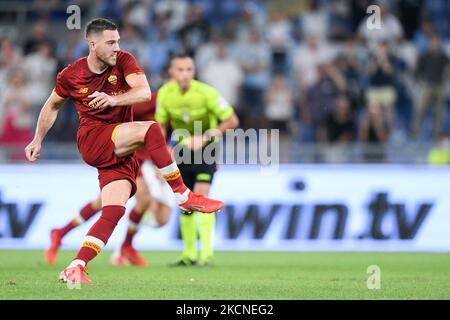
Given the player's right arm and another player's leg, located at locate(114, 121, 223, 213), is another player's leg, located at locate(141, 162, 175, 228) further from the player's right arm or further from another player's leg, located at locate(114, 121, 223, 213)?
another player's leg, located at locate(114, 121, 223, 213)

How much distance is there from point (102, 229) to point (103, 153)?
0.69 m

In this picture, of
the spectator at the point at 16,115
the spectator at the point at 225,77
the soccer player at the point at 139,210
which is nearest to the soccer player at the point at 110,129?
the soccer player at the point at 139,210

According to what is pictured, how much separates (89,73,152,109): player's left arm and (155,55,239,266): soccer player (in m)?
3.19

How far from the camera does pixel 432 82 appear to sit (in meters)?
18.7

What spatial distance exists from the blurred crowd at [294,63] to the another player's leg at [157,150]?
28.6 feet

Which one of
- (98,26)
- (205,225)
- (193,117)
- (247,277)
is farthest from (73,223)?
(98,26)

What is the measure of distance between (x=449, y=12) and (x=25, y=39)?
8.70 m

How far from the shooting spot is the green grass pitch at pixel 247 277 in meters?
8.48

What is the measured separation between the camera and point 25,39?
66.9 feet

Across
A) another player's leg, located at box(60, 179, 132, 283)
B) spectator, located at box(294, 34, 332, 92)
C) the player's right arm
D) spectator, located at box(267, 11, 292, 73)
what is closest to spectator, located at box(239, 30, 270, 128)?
spectator, located at box(267, 11, 292, 73)

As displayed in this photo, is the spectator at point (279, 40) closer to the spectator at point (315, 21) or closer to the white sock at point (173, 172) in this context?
the spectator at point (315, 21)

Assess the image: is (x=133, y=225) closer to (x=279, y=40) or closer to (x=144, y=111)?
(x=144, y=111)

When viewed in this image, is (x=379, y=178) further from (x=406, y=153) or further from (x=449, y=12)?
(x=449, y=12)
